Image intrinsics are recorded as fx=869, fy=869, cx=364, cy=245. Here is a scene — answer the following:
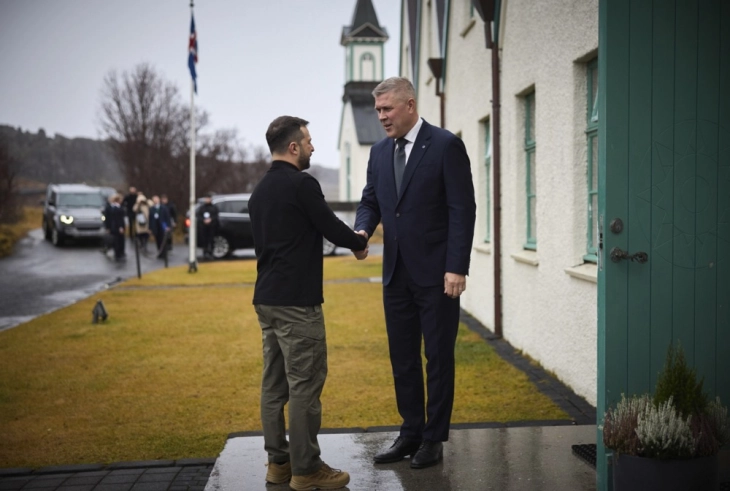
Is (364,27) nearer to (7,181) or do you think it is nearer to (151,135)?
(151,135)

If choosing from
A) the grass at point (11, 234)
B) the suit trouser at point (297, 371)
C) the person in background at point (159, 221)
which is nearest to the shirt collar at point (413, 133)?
the suit trouser at point (297, 371)

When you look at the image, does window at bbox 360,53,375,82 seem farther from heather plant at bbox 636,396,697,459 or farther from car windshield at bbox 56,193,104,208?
heather plant at bbox 636,396,697,459

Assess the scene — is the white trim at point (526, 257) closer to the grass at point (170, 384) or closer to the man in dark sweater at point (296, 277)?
the grass at point (170, 384)

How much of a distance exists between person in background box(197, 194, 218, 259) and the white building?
14.5 metres

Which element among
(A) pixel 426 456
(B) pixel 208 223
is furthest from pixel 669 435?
(B) pixel 208 223

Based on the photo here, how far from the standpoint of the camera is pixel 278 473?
4758 millimetres

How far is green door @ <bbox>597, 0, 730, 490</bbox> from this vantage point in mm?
4215

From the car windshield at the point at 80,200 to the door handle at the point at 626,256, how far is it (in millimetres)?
31382

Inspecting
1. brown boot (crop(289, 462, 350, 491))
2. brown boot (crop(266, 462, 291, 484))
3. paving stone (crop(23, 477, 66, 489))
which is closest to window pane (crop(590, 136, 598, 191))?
brown boot (crop(289, 462, 350, 491))

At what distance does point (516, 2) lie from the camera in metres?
9.32

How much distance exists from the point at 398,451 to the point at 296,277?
1317 mm

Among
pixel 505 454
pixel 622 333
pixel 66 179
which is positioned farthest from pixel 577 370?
pixel 66 179

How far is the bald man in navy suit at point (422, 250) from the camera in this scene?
483 cm

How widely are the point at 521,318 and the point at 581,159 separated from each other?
8.54 ft
